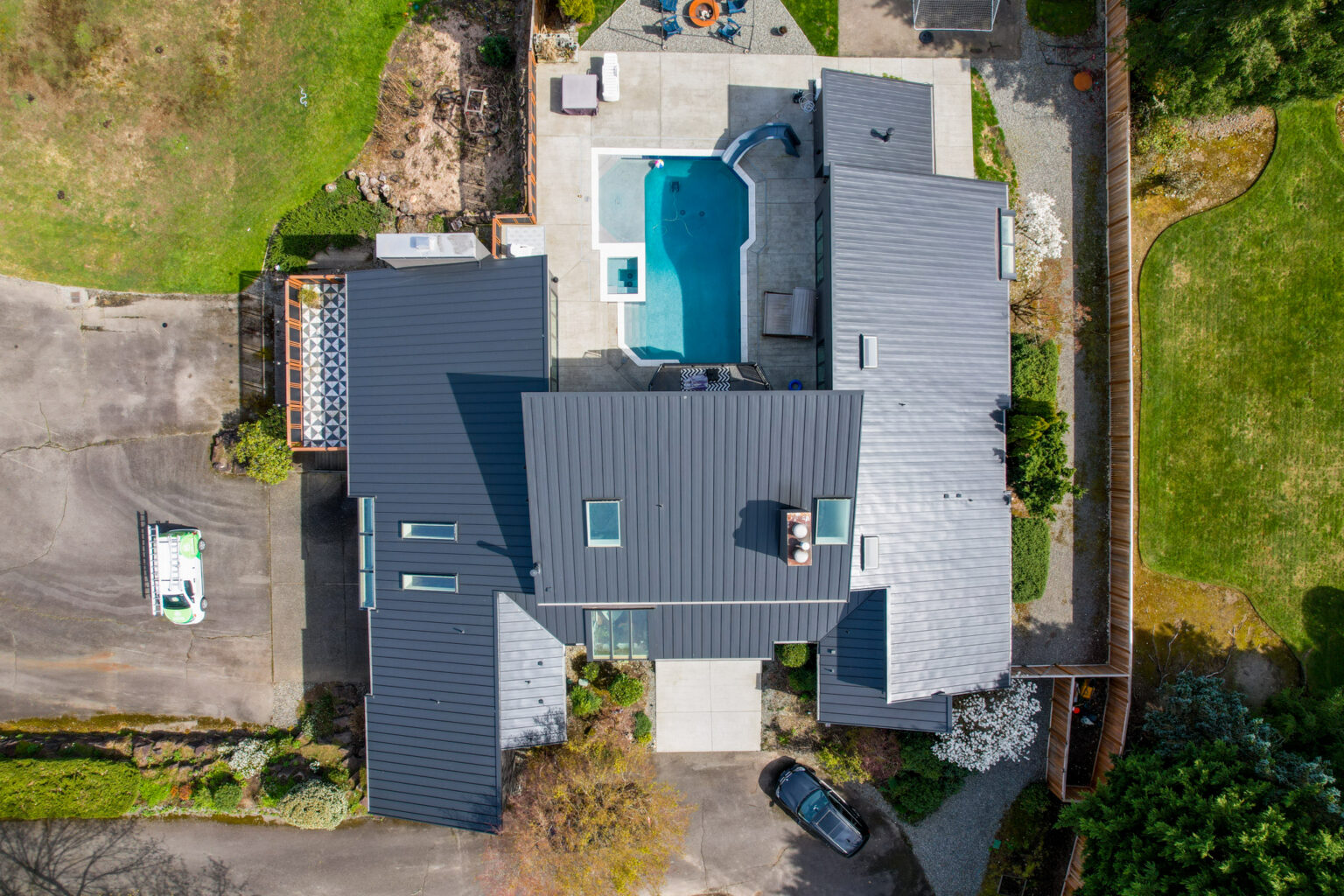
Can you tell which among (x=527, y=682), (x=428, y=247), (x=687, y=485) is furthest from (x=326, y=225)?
(x=527, y=682)

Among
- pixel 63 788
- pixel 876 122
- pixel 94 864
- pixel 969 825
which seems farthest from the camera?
pixel 969 825

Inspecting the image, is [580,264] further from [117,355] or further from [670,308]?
[117,355]

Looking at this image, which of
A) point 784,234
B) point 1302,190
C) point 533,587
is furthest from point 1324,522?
point 533,587

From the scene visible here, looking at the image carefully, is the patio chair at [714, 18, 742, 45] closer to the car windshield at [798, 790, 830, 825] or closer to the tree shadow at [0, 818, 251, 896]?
the car windshield at [798, 790, 830, 825]

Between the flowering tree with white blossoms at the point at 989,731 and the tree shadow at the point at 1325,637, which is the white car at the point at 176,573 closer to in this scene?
the flowering tree with white blossoms at the point at 989,731

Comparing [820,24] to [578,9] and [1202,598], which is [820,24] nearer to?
[578,9]
